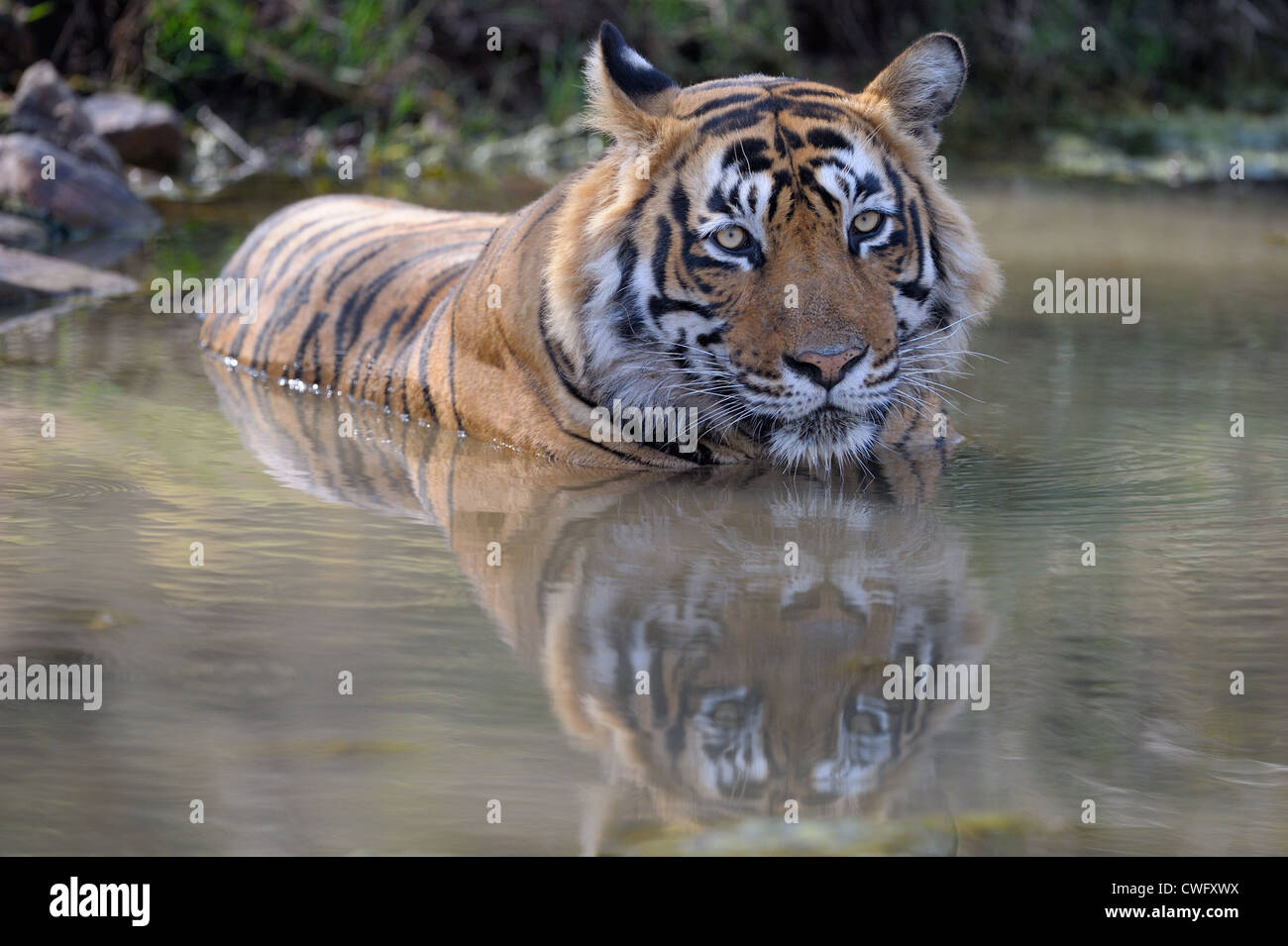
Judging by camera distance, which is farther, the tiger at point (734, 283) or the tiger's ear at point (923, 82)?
the tiger's ear at point (923, 82)

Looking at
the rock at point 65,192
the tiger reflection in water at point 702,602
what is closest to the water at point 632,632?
the tiger reflection in water at point 702,602

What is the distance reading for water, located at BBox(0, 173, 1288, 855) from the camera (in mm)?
2369

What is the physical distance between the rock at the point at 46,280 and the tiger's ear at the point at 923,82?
389 cm

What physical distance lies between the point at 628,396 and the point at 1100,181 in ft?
24.0

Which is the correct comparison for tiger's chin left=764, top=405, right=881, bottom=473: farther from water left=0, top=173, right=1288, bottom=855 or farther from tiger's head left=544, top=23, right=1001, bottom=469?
water left=0, top=173, right=1288, bottom=855

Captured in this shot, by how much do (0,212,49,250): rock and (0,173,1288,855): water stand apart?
3.13 m

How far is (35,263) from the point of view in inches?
278

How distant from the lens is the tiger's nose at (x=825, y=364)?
3879 mm

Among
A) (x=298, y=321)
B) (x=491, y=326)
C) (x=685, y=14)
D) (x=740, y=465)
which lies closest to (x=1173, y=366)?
(x=740, y=465)

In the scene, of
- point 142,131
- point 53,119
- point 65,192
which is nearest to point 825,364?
point 65,192

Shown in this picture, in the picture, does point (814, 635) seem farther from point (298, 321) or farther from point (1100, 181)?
point (1100, 181)

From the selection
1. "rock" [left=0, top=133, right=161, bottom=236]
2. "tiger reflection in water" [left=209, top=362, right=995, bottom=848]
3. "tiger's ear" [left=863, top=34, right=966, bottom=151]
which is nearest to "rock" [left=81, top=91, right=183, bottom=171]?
"rock" [left=0, top=133, right=161, bottom=236]

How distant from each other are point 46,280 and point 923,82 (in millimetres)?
4096

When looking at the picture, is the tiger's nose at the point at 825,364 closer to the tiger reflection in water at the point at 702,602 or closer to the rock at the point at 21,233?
the tiger reflection in water at the point at 702,602
